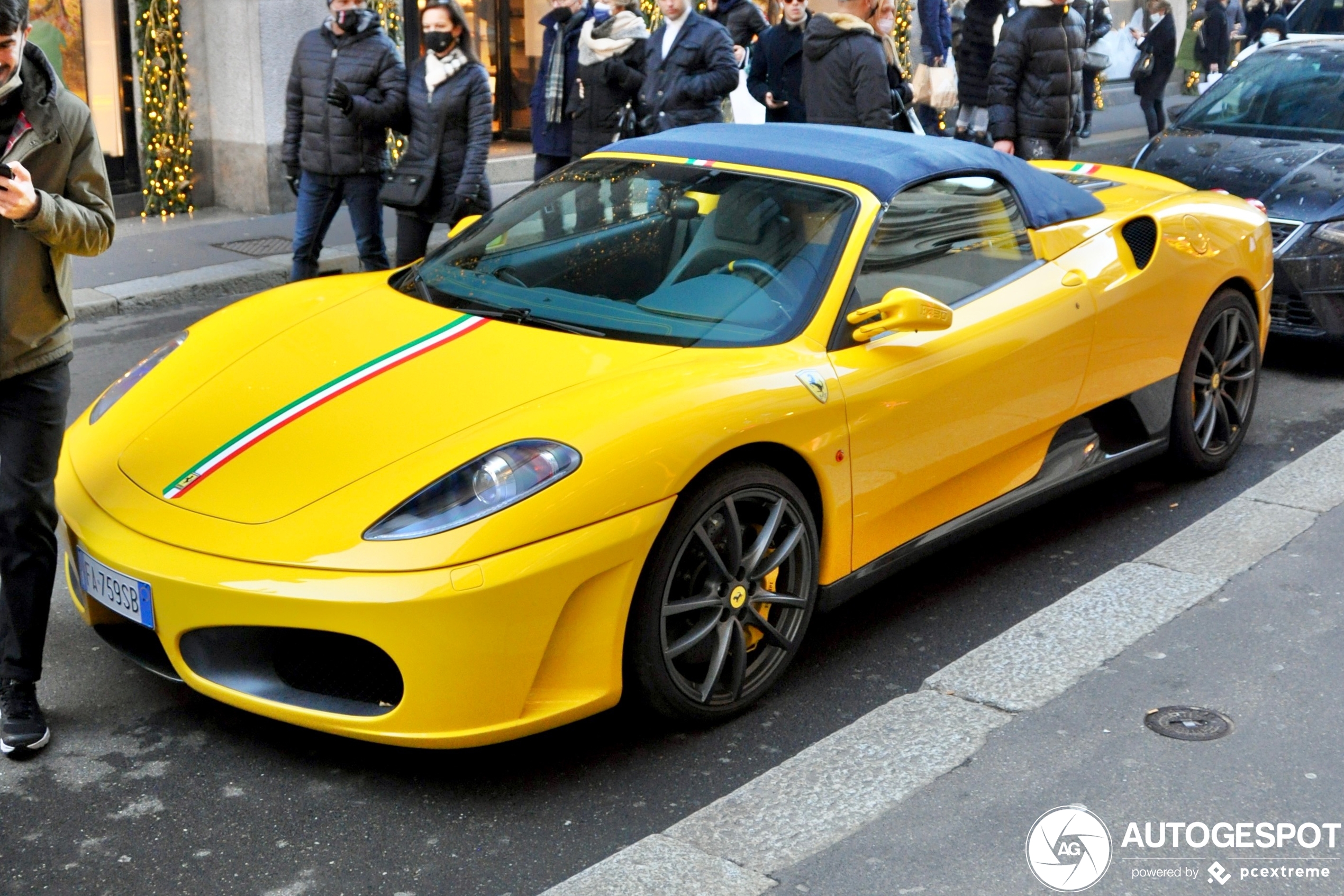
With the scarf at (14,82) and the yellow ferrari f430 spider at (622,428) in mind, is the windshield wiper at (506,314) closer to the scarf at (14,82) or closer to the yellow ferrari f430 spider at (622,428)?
the yellow ferrari f430 spider at (622,428)

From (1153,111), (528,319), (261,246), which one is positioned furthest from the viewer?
(1153,111)

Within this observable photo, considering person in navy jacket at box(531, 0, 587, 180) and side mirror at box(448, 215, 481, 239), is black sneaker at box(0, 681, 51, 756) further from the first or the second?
person in navy jacket at box(531, 0, 587, 180)

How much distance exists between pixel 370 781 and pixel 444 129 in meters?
4.91

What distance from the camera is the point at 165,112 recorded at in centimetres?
1143

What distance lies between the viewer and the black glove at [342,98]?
25.5ft

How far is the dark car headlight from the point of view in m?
7.04

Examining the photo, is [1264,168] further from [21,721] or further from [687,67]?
[21,721]

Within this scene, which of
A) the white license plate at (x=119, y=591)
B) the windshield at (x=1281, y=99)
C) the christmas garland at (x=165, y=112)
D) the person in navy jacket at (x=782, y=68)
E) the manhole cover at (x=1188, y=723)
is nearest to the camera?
the white license plate at (x=119, y=591)

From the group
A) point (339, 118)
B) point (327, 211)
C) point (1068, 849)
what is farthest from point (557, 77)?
point (1068, 849)

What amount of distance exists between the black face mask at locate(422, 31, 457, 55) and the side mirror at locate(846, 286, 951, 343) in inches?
165

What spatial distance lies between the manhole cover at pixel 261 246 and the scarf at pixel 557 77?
6.85ft

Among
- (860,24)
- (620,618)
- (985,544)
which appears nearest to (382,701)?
(620,618)

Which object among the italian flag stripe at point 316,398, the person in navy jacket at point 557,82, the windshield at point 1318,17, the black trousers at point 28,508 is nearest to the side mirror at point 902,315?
the italian flag stripe at point 316,398

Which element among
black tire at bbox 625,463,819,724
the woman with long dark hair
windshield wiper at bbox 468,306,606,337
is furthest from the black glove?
black tire at bbox 625,463,819,724
